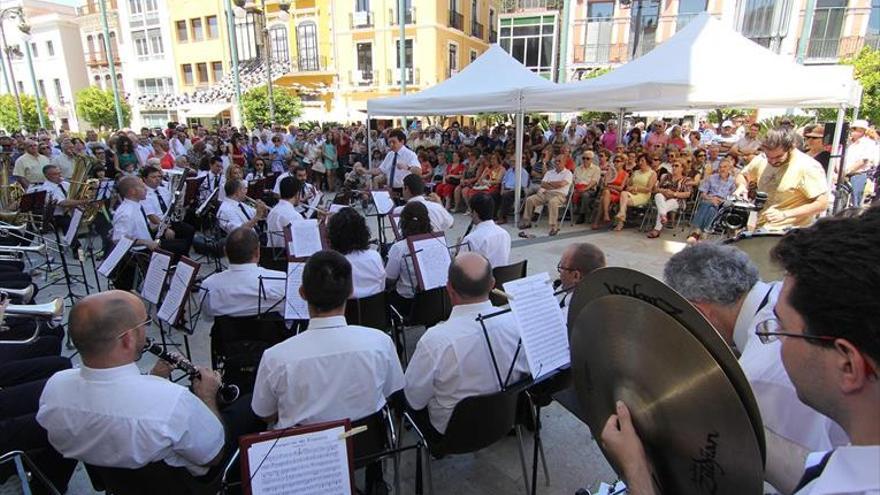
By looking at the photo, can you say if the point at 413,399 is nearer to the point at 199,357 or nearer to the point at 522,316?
the point at 522,316

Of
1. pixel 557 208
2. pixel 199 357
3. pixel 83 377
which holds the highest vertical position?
pixel 83 377

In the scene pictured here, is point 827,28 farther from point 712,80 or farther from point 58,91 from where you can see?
point 58,91

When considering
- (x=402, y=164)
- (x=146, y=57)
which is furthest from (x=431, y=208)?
(x=146, y=57)

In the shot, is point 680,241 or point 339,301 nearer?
point 339,301

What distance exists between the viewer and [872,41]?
788 inches

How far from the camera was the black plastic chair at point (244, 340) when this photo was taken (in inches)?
120

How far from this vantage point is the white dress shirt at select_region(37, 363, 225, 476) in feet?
5.66

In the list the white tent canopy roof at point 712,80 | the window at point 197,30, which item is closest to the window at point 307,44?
the window at point 197,30

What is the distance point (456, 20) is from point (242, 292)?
30983mm

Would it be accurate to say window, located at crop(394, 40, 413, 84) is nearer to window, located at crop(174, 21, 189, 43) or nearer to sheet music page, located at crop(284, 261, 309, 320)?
window, located at crop(174, 21, 189, 43)

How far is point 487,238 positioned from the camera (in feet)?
14.0

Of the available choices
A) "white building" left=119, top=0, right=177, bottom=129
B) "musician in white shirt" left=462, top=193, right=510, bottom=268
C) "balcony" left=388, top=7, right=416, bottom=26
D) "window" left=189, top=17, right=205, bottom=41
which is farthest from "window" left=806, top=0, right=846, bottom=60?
"white building" left=119, top=0, right=177, bottom=129

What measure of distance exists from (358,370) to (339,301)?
0.33 metres

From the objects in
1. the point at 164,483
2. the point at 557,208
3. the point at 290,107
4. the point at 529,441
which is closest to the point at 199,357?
the point at 164,483
